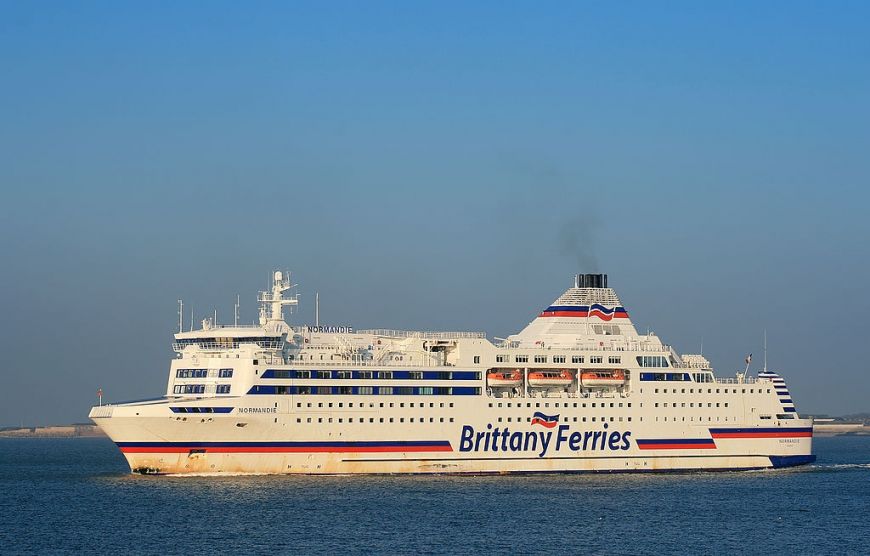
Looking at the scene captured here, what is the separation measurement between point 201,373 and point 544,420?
1551 centimetres

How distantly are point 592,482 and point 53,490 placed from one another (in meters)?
23.4

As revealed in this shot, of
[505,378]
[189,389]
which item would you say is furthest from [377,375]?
[189,389]

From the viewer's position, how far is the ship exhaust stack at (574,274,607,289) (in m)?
63.2

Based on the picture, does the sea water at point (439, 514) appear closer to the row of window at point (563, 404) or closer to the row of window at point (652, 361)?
the row of window at point (563, 404)

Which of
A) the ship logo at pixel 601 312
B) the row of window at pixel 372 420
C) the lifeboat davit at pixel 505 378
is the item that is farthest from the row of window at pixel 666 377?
the row of window at pixel 372 420

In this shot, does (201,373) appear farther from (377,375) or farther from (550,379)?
(550,379)

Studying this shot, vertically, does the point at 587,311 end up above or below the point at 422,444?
above

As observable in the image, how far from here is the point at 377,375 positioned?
56156mm

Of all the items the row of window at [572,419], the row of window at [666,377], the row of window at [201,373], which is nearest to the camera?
the row of window at [201,373]

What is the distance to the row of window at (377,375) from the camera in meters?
55.0

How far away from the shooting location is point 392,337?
58.9m

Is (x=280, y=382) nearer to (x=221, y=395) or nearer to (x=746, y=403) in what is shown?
(x=221, y=395)

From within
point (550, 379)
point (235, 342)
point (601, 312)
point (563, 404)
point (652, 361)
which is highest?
point (601, 312)

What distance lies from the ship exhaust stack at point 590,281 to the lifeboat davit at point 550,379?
18.0 feet
